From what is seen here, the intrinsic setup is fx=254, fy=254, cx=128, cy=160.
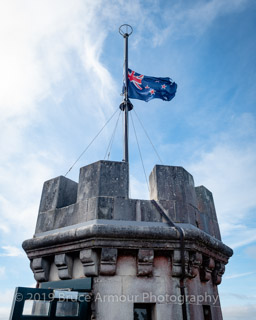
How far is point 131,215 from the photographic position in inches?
180

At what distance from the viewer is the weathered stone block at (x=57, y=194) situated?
5.36 metres

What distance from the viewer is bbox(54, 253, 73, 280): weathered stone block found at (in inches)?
175

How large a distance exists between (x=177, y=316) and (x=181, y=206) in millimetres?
1824

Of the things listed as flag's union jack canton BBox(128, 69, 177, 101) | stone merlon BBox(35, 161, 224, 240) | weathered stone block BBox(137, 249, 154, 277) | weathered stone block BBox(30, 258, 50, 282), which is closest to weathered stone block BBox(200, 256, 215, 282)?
stone merlon BBox(35, 161, 224, 240)

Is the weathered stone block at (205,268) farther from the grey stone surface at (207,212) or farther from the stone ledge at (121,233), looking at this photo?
the grey stone surface at (207,212)

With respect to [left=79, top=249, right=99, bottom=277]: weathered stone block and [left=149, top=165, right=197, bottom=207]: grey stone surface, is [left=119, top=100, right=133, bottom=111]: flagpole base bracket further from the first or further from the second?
[left=79, top=249, right=99, bottom=277]: weathered stone block

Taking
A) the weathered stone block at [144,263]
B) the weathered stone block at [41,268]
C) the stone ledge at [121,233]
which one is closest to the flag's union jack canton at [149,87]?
the stone ledge at [121,233]

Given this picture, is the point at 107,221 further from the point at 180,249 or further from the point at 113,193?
the point at 180,249

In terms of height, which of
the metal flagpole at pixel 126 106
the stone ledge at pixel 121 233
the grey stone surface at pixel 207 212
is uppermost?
the metal flagpole at pixel 126 106

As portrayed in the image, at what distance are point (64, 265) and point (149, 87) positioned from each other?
6092 millimetres

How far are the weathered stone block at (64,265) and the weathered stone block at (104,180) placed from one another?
3.50ft

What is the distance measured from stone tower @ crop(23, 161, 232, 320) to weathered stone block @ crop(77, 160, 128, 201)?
0.02m

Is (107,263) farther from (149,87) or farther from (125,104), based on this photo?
(149,87)

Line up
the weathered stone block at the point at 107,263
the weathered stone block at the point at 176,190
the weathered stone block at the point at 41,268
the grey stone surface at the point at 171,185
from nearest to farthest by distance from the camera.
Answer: the weathered stone block at the point at 107,263, the weathered stone block at the point at 41,268, the weathered stone block at the point at 176,190, the grey stone surface at the point at 171,185
